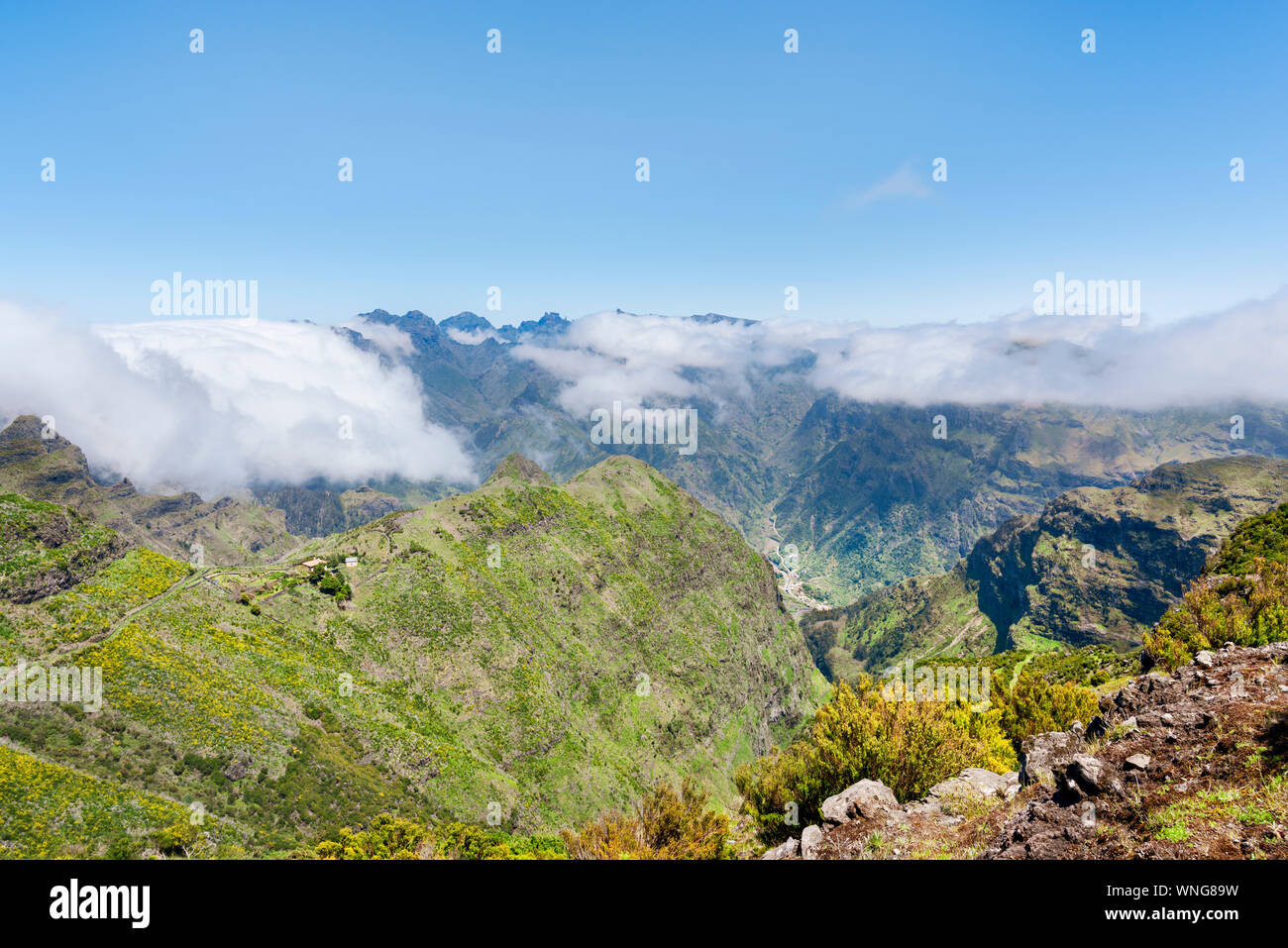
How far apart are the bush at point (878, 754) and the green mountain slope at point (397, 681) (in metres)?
64.4

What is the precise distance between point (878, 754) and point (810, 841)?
13.0m

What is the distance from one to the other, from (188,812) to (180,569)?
50571 millimetres

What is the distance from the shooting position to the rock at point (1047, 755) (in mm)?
25547

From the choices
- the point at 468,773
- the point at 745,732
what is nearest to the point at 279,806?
the point at 468,773

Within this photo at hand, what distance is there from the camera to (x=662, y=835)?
46.9 metres

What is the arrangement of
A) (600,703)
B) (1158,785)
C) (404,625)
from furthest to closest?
(600,703) → (404,625) → (1158,785)

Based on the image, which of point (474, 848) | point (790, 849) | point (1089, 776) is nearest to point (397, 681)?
point (474, 848)

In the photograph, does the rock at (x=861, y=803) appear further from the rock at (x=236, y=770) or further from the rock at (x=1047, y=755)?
the rock at (x=236, y=770)

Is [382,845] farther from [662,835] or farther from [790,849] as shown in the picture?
[790,849]
